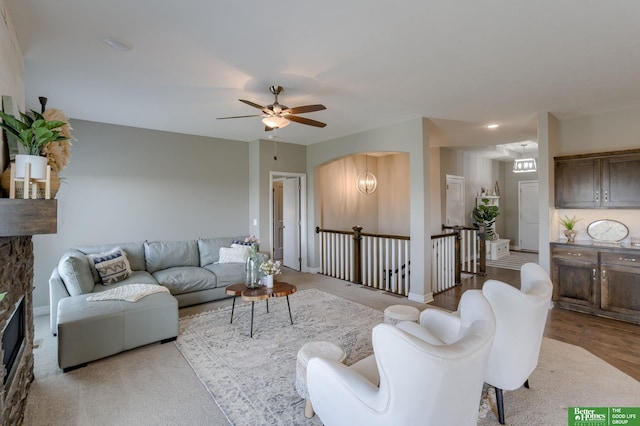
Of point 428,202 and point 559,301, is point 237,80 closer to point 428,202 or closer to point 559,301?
Answer: point 428,202

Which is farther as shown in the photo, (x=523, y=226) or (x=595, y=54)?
(x=523, y=226)

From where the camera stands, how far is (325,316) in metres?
3.84

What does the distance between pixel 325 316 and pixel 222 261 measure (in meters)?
2.14

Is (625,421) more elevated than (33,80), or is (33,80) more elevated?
(33,80)

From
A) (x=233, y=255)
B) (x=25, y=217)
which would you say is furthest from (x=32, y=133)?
(x=233, y=255)

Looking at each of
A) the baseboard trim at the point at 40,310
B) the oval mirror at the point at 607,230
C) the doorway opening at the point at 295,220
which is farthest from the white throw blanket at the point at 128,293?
the oval mirror at the point at 607,230

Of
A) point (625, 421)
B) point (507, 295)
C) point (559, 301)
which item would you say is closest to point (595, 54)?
point (507, 295)

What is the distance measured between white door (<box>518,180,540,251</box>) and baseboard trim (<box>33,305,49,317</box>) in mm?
11161

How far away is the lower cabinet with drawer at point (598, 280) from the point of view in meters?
3.66


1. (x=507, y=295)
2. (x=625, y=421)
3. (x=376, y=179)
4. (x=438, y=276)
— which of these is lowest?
(x=625, y=421)

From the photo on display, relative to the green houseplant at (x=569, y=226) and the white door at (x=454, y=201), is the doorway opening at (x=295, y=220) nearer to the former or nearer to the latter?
the white door at (x=454, y=201)

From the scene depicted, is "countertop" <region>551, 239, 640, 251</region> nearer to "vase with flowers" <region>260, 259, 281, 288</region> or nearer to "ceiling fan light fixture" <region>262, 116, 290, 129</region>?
"vase with flowers" <region>260, 259, 281, 288</region>

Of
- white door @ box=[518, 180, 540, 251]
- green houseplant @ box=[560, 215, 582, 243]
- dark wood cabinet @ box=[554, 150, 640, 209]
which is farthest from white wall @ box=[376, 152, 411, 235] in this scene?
white door @ box=[518, 180, 540, 251]

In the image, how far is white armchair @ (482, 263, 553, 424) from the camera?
1863 mm
